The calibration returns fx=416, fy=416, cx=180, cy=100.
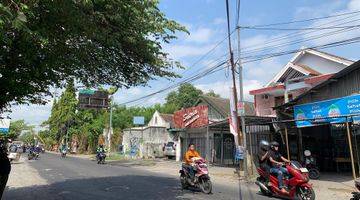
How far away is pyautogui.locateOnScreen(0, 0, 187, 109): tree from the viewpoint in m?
6.94

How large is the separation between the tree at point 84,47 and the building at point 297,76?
2270 cm

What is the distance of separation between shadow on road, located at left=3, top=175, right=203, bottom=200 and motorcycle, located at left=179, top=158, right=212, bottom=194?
0.35m

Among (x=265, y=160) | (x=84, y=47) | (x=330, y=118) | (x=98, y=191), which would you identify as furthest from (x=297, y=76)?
(x=84, y=47)

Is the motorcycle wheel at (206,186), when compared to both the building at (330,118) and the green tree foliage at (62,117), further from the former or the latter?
the green tree foliage at (62,117)

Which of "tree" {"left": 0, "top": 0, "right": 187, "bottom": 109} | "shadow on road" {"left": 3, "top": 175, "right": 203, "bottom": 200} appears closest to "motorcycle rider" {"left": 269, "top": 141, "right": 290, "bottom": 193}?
"shadow on road" {"left": 3, "top": 175, "right": 203, "bottom": 200}

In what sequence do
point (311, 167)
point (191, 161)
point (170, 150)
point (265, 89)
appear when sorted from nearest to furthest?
1. point (191, 161)
2. point (311, 167)
3. point (265, 89)
4. point (170, 150)

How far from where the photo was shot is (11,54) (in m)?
8.05

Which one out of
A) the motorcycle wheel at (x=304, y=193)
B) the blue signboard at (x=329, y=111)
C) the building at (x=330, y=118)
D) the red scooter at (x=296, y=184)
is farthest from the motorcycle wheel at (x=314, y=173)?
the motorcycle wheel at (x=304, y=193)

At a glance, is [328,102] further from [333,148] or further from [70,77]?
[70,77]

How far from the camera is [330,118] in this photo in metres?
16.8

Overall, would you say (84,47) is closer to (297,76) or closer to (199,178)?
(199,178)

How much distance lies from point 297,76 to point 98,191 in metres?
23.0

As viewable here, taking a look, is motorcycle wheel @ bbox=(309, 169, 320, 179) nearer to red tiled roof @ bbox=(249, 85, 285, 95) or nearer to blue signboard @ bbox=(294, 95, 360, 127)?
blue signboard @ bbox=(294, 95, 360, 127)

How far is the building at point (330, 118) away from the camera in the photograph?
665 inches
